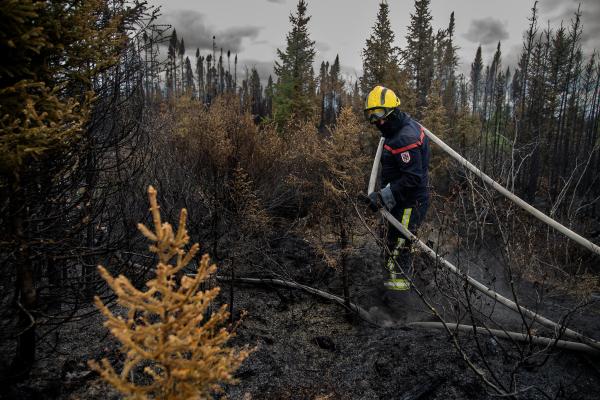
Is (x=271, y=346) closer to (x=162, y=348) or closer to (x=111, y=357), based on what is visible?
(x=111, y=357)

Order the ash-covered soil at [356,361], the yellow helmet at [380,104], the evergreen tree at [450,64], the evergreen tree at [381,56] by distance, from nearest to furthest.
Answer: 1. the ash-covered soil at [356,361]
2. the yellow helmet at [380,104]
3. the evergreen tree at [381,56]
4. the evergreen tree at [450,64]

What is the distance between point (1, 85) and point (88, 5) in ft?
3.38

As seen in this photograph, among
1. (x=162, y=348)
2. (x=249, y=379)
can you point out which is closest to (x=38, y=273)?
(x=249, y=379)

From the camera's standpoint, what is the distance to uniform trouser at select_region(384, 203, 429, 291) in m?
4.75

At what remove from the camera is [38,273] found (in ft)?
13.3

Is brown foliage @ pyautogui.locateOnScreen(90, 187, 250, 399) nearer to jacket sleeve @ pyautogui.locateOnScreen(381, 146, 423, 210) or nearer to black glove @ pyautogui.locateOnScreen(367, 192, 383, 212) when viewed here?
black glove @ pyautogui.locateOnScreen(367, 192, 383, 212)

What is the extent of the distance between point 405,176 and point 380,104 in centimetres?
102

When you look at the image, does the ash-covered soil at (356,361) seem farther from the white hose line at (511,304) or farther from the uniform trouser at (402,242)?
the uniform trouser at (402,242)

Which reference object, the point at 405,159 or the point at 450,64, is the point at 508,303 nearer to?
the point at 405,159

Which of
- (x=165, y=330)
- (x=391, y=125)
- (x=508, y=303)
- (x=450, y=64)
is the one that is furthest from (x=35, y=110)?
(x=450, y=64)

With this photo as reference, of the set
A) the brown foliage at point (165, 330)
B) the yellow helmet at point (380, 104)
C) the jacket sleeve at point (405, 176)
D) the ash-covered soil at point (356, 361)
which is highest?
the yellow helmet at point (380, 104)

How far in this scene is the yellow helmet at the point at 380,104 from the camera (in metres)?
4.61

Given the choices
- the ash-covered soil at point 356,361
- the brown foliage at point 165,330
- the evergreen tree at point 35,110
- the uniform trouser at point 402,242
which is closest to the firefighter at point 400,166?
the uniform trouser at point 402,242

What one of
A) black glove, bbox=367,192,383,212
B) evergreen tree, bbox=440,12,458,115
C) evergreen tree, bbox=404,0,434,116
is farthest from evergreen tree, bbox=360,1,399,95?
black glove, bbox=367,192,383,212
